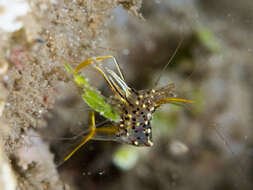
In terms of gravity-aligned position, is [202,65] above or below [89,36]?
below

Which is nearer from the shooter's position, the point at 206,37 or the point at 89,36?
the point at 89,36

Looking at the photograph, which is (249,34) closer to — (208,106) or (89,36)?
(208,106)

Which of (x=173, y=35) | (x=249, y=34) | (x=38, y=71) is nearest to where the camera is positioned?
(x=38, y=71)

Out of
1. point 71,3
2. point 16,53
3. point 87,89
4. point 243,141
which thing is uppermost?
point 71,3

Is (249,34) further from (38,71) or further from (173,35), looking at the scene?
(38,71)

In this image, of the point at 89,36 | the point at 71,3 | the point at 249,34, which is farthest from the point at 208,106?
the point at 71,3

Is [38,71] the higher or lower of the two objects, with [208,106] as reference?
higher

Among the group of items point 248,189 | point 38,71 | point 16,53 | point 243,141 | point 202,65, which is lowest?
point 248,189

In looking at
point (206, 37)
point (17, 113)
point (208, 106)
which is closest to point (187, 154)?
point (208, 106)

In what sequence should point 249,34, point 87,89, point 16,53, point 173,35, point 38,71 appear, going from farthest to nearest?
point 249,34 < point 173,35 < point 87,89 < point 38,71 < point 16,53
